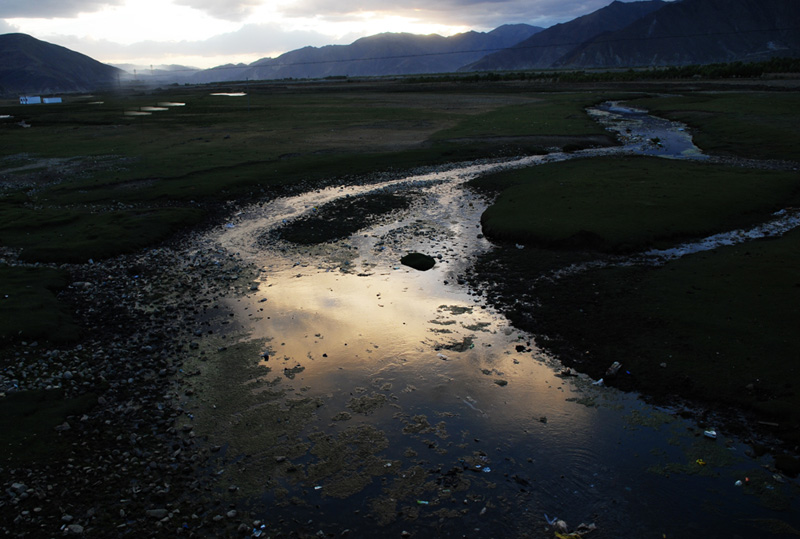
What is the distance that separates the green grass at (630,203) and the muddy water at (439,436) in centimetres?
767

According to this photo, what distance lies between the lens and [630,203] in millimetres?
28172

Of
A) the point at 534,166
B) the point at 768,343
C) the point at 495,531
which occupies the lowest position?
the point at 495,531

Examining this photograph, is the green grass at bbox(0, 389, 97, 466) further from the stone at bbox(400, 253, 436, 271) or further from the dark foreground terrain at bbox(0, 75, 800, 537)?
the stone at bbox(400, 253, 436, 271)

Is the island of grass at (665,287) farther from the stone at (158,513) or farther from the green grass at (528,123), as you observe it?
the green grass at (528,123)

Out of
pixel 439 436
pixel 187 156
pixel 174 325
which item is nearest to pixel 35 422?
pixel 174 325

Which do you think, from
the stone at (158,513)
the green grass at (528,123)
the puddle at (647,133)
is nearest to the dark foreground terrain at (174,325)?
the stone at (158,513)

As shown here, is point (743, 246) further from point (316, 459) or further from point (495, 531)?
point (316, 459)

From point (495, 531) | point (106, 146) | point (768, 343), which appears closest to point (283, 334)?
point (495, 531)

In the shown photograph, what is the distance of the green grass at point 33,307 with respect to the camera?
54.7 ft

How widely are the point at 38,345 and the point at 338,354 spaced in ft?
31.2

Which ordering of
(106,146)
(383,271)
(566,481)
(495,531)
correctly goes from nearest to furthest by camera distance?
(495,531)
(566,481)
(383,271)
(106,146)

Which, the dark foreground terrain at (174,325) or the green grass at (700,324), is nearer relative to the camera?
the dark foreground terrain at (174,325)

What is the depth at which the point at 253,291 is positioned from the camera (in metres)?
21.3

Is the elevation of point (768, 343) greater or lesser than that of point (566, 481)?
greater
